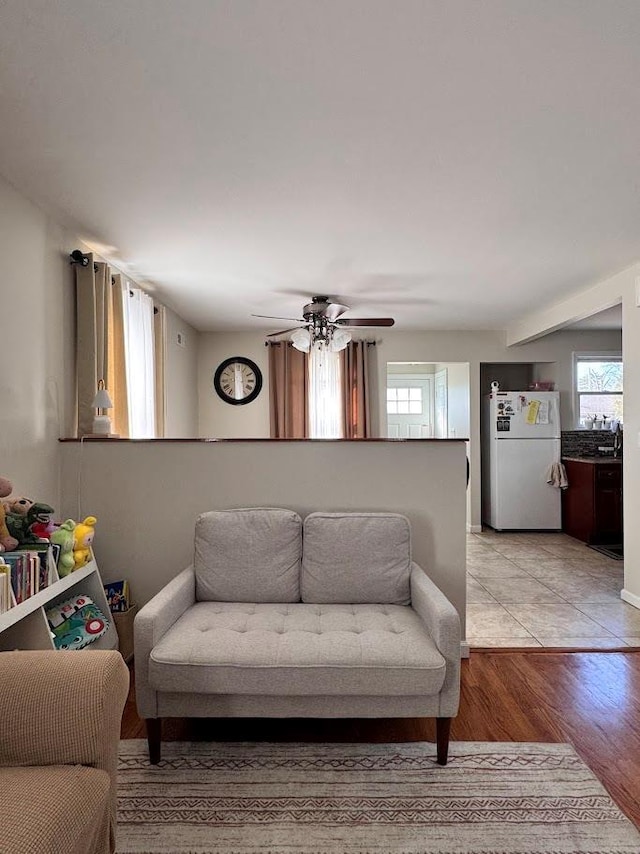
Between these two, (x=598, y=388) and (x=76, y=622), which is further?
(x=598, y=388)

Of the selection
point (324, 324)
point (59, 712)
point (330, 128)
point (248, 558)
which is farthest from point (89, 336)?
point (59, 712)

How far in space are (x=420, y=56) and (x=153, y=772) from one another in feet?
8.71

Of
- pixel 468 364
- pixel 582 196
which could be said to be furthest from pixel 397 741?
pixel 468 364

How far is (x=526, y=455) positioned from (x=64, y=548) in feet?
18.7

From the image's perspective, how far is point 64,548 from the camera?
2.79 meters

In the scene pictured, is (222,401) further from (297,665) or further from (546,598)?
(297,665)

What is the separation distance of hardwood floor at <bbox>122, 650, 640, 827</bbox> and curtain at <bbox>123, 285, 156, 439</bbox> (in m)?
2.18

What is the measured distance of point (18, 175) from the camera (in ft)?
9.14

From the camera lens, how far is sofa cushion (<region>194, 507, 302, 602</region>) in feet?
9.30

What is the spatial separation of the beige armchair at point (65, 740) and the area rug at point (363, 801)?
18.0 inches

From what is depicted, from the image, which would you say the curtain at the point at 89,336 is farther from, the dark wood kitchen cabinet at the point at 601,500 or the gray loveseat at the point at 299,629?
the dark wood kitchen cabinet at the point at 601,500

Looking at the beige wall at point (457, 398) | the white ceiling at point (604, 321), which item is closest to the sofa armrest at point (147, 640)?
the white ceiling at point (604, 321)

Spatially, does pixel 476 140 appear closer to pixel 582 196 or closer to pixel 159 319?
pixel 582 196

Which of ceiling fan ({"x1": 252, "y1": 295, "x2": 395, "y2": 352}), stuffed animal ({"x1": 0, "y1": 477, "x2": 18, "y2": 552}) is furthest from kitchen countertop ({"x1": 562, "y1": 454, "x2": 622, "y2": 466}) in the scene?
stuffed animal ({"x1": 0, "y1": 477, "x2": 18, "y2": 552})
